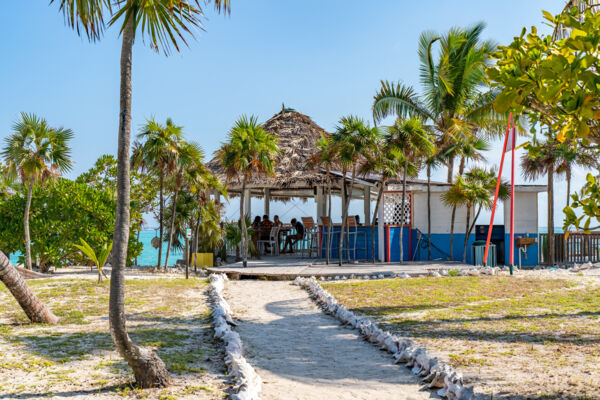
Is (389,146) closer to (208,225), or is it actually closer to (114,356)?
(208,225)

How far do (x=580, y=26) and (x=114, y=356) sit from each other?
468cm

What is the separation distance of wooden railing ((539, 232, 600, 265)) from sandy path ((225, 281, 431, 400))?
14020mm

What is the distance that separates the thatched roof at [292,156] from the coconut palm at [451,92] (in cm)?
327

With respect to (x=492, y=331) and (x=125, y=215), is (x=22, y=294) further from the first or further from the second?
(x=492, y=331)

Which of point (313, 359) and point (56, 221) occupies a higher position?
point (56, 221)

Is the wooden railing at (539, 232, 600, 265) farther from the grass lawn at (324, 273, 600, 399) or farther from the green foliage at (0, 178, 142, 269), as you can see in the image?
the green foliage at (0, 178, 142, 269)

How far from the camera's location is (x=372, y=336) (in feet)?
20.1

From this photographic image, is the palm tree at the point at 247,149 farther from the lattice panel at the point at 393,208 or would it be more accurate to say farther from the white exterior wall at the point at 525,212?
the white exterior wall at the point at 525,212

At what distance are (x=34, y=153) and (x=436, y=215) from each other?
43.2 ft

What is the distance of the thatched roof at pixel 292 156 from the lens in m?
18.5

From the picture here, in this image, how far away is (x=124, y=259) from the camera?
4.09 metres

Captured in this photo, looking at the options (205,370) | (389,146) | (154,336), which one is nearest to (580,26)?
(205,370)

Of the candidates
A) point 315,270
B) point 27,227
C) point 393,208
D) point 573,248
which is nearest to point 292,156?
point 393,208

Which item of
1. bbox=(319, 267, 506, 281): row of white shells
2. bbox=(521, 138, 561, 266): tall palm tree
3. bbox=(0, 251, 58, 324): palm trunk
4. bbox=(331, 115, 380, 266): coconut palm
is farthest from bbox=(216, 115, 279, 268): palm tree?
bbox=(521, 138, 561, 266): tall palm tree
